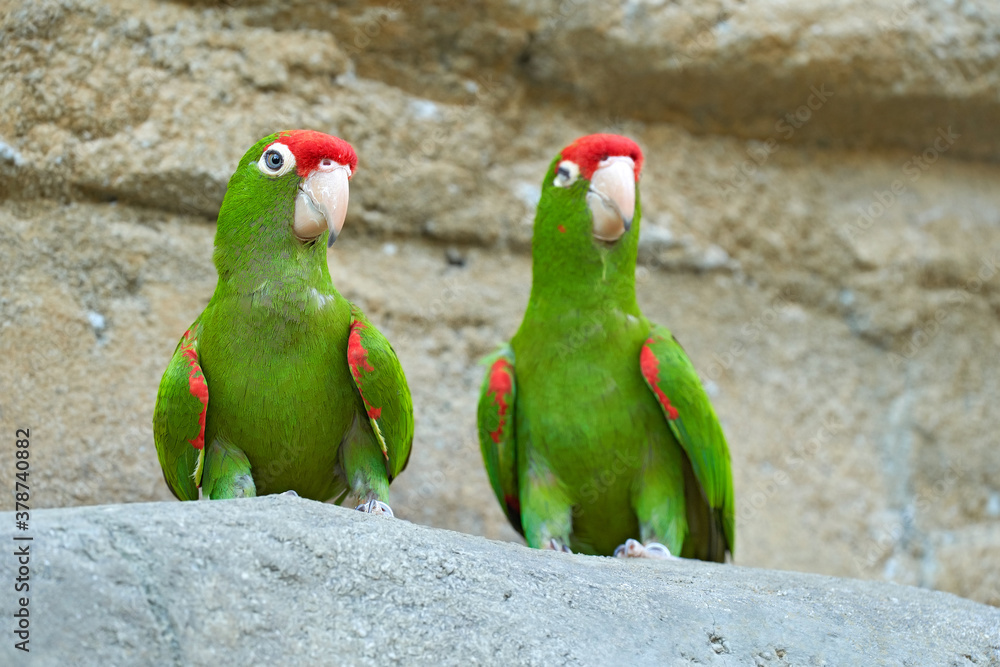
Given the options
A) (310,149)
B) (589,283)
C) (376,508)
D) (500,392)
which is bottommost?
(376,508)

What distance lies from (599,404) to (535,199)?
152 centimetres

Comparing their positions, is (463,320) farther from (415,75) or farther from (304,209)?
(304,209)

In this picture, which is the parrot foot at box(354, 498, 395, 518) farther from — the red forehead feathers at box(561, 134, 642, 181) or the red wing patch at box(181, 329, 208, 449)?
the red forehead feathers at box(561, 134, 642, 181)

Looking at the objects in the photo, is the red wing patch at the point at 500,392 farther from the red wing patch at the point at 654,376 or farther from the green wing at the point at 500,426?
the red wing patch at the point at 654,376

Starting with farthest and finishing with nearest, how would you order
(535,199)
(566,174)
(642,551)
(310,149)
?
(535,199), (566,174), (642,551), (310,149)

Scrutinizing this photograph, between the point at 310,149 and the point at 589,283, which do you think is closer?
the point at 310,149

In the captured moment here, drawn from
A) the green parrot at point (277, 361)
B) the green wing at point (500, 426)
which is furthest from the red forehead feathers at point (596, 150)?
the green parrot at point (277, 361)

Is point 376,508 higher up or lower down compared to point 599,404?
lower down

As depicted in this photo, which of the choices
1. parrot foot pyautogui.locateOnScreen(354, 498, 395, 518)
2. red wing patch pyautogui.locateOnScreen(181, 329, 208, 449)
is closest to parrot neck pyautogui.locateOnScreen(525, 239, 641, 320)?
parrot foot pyautogui.locateOnScreen(354, 498, 395, 518)

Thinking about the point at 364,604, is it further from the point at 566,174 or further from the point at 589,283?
the point at 566,174

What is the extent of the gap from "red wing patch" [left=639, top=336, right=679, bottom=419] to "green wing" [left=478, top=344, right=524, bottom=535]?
1.78 ft

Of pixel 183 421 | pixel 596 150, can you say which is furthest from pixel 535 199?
pixel 183 421

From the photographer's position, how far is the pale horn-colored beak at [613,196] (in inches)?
139

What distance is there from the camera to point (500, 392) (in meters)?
3.69
